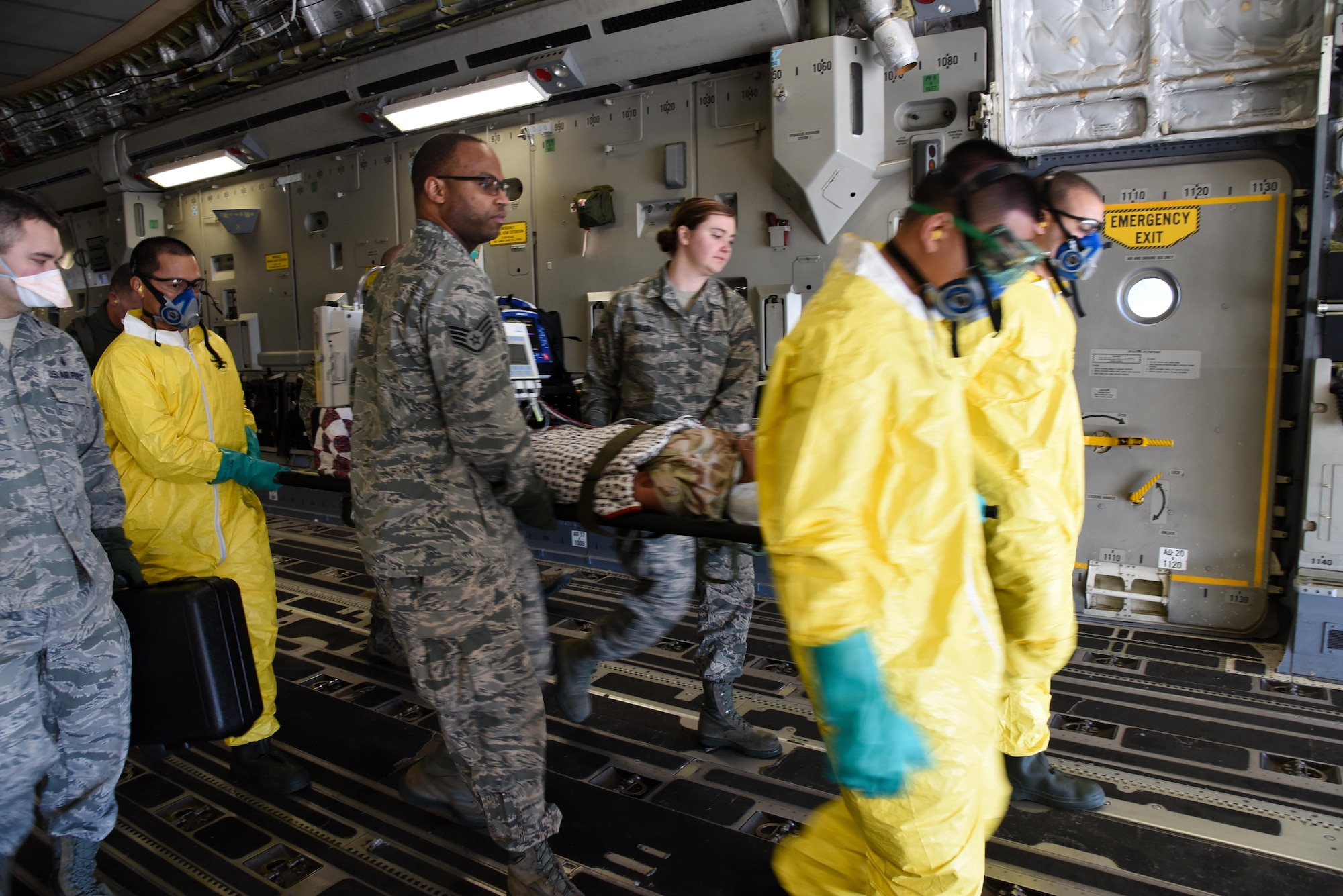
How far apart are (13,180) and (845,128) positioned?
10.5 m

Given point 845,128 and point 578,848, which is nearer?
point 578,848

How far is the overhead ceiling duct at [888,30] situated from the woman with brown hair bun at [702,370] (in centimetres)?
203

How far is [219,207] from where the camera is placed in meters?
8.13

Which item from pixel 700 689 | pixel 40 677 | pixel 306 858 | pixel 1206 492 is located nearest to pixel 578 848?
pixel 306 858

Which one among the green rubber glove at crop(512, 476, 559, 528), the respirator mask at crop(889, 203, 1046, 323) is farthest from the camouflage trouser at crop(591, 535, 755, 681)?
the respirator mask at crop(889, 203, 1046, 323)

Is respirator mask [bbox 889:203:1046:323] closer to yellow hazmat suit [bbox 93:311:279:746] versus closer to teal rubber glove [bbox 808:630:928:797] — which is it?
teal rubber glove [bbox 808:630:928:797]

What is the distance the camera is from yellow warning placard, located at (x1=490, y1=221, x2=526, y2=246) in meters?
6.02

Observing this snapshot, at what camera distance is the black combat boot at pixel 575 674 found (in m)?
2.64

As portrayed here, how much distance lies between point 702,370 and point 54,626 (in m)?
2.04

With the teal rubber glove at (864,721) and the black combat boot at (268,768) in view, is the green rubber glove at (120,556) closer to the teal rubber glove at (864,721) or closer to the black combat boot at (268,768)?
the black combat boot at (268,768)

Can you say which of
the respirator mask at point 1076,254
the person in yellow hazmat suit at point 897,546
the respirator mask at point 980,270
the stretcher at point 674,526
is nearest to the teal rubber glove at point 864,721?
the person in yellow hazmat suit at point 897,546

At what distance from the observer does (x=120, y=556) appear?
2398 mm

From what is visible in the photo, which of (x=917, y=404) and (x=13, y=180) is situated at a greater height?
(x=13, y=180)

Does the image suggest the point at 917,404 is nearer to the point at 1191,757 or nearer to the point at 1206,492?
the point at 1191,757
